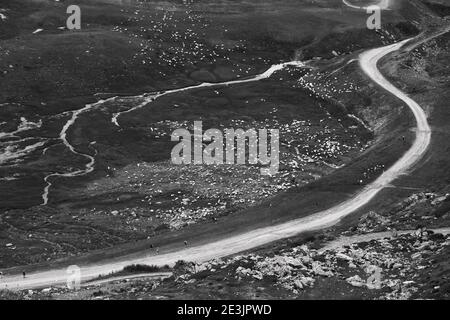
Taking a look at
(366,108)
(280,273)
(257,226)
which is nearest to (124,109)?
(366,108)

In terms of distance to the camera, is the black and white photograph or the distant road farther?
the distant road

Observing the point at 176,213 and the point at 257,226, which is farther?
the point at 176,213

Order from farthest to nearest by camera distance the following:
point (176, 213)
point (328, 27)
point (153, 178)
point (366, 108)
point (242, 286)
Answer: point (328, 27) < point (366, 108) < point (153, 178) < point (176, 213) < point (242, 286)

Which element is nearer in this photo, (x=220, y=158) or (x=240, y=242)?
(x=240, y=242)

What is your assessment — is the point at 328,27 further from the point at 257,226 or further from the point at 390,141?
the point at 257,226

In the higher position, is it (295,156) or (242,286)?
(242,286)

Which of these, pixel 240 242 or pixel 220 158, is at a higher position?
pixel 240 242

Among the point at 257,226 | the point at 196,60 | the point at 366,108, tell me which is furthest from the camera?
the point at 196,60

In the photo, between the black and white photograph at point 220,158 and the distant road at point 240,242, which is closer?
the black and white photograph at point 220,158
